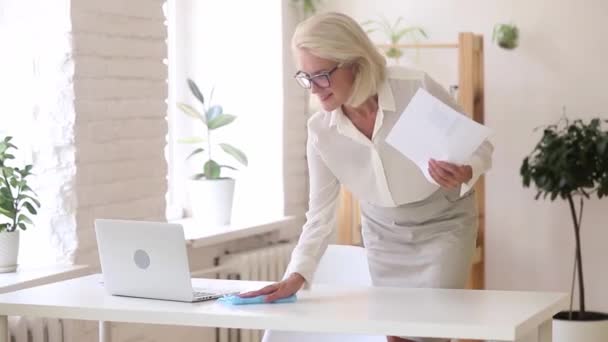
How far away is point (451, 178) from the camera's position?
2.47 metres

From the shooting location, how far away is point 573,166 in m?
4.39

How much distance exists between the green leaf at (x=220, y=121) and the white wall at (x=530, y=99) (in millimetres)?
1081

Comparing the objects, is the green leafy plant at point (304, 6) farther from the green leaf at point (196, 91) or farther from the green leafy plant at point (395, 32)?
the green leaf at point (196, 91)

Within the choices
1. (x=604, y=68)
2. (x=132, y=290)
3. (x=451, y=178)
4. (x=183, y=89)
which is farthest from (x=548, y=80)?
(x=132, y=290)

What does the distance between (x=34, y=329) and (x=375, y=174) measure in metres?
1.19

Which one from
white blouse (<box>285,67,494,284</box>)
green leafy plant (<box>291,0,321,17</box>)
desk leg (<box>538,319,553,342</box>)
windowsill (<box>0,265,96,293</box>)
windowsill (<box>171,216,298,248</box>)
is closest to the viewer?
desk leg (<box>538,319,553,342</box>)

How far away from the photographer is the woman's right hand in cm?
244

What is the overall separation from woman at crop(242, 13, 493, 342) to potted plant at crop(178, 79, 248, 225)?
4.98 ft

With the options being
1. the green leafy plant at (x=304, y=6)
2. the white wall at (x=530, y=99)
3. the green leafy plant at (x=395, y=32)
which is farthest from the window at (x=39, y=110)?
the white wall at (x=530, y=99)

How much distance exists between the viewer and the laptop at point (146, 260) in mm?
2381

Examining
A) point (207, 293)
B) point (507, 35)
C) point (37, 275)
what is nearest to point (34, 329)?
point (37, 275)

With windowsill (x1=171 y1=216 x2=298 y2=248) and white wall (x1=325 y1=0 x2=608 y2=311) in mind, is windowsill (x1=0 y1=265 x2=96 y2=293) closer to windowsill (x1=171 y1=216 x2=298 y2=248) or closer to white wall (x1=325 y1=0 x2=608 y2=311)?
windowsill (x1=171 y1=216 x2=298 y2=248)

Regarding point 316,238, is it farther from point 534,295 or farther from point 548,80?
point 548,80

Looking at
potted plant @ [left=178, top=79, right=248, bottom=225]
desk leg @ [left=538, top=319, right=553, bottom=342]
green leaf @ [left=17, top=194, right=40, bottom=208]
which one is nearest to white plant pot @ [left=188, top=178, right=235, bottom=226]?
potted plant @ [left=178, top=79, right=248, bottom=225]
